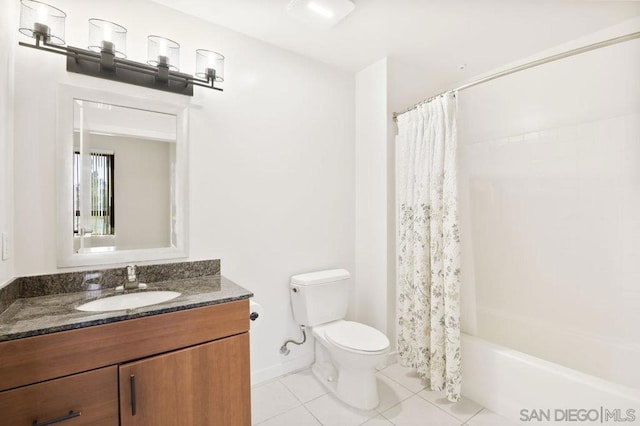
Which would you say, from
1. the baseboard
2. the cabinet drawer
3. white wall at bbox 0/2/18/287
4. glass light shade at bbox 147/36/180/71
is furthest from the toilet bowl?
glass light shade at bbox 147/36/180/71

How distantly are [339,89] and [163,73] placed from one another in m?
1.40

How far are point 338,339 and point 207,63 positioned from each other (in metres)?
1.91

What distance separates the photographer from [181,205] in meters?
1.74

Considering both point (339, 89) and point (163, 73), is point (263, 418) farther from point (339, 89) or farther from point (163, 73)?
point (339, 89)

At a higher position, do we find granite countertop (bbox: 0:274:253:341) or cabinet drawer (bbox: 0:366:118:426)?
granite countertop (bbox: 0:274:253:341)

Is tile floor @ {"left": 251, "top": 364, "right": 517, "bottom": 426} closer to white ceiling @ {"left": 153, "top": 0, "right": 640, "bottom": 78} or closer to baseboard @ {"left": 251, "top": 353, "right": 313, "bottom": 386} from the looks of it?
baseboard @ {"left": 251, "top": 353, "right": 313, "bottom": 386}

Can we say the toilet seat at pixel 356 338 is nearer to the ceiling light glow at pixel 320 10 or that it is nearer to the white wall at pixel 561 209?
the white wall at pixel 561 209

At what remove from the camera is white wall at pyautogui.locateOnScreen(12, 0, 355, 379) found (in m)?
1.39

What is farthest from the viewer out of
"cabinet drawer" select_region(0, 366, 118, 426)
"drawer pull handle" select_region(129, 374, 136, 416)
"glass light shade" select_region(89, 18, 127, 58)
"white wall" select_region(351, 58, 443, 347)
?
"white wall" select_region(351, 58, 443, 347)

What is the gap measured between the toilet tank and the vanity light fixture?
143 cm

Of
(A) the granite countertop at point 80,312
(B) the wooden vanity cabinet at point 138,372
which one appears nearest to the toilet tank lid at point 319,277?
(A) the granite countertop at point 80,312

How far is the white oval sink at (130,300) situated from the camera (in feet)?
4.31

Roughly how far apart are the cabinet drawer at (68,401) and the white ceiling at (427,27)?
1955 mm

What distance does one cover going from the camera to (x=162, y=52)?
5.22 ft
